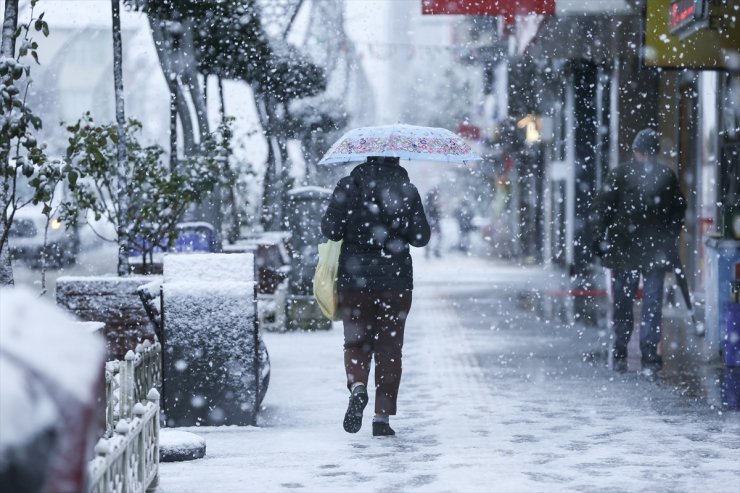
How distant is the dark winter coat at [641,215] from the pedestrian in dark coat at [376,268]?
3.54 meters

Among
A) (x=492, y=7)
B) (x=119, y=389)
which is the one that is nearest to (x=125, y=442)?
(x=119, y=389)

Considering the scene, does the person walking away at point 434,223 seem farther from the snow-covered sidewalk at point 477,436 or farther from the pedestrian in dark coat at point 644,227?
the pedestrian in dark coat at point 644,227

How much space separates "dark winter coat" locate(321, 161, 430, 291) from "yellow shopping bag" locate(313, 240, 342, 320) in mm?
42

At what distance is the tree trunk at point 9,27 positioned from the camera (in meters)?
7.52

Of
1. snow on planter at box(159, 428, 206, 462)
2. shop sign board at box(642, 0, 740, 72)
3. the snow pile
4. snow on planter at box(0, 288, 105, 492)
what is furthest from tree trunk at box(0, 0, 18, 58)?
shop sign board at box(642, 0, 740, 72)

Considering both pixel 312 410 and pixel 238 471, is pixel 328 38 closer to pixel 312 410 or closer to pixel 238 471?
pixel 312 410

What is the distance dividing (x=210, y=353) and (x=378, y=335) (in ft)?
3.21

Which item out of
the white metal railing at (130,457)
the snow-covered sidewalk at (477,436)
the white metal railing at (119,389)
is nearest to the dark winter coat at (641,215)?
the snow-covered sidewalk at (477,436)

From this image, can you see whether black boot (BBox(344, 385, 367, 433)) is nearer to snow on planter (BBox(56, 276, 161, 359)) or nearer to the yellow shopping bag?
the yellow shopping bag

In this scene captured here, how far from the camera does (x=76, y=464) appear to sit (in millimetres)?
2320

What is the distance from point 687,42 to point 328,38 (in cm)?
1549

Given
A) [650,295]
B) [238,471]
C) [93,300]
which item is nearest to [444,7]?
[650,295]

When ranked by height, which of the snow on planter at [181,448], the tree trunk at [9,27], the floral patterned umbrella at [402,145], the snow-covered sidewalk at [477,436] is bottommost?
the snow-covered sidewalk at [477,436]

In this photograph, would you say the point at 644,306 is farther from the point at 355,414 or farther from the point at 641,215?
the point at 355,414
